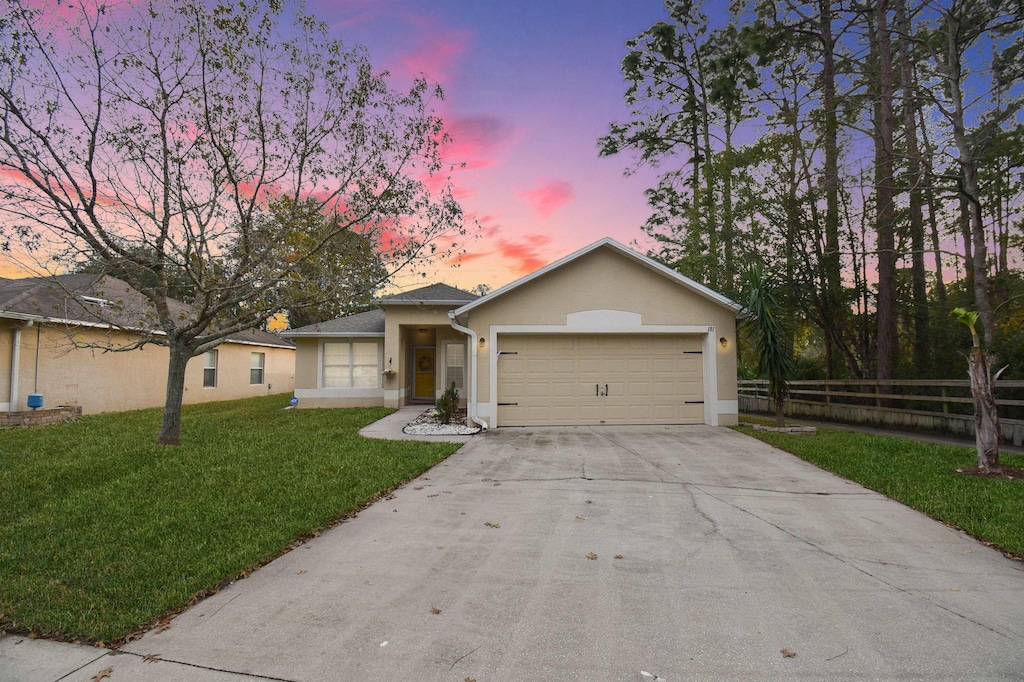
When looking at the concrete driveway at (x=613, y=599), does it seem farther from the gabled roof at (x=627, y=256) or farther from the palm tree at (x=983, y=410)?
the gabled roof at (x=627, y=256)

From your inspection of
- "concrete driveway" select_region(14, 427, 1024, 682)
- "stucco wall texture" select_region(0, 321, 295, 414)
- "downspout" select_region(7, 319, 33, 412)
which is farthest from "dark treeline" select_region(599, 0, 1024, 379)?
"downspout" select_region(7, 319, 33, 412)

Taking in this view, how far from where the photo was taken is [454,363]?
17188mm

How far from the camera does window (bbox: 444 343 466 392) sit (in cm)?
1705

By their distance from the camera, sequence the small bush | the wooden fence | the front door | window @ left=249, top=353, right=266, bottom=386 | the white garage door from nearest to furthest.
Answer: the wooden fence, the white garage door, the small bush, the front door, window @ left=249, top=353, right=266, bottom=386

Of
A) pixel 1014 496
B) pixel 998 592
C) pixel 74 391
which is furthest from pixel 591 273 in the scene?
pixel 74 391

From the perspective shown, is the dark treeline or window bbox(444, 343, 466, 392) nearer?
the dark treeline

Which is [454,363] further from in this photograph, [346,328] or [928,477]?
[928,477]

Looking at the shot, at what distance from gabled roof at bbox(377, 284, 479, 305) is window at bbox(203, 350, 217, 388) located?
811 cm

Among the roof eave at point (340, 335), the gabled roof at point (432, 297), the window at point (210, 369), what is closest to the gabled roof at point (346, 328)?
the roof eave at point (340, 335)

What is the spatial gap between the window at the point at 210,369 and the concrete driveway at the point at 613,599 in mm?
16261

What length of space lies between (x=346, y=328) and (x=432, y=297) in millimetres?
3114

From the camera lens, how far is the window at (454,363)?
17.0 meters

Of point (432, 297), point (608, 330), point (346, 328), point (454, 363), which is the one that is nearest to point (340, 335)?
point (346, 328)

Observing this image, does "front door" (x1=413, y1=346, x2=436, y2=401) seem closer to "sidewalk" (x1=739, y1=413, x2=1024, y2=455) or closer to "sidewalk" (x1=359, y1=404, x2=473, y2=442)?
"sidewalk" (x1=359, y1=404, x2=473, y2=442)
